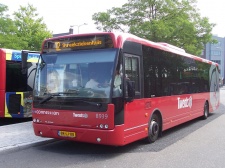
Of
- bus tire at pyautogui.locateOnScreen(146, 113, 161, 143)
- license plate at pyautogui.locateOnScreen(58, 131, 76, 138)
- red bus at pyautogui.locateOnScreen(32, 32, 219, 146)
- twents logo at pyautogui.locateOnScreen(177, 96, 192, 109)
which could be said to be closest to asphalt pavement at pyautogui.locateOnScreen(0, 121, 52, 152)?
red bus at pyautogui.locateOnScreen(32, 32, 219, 146)

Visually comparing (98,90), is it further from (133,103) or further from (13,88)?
(13,88)

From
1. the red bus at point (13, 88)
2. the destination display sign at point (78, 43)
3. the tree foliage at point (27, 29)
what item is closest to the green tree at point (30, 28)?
the tree foliage at point (27, 29)

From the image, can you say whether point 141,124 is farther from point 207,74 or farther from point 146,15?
point 146,15

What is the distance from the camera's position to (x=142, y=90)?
8039 millimetres

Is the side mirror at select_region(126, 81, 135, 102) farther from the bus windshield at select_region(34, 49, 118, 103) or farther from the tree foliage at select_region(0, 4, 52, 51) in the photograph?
the tree foliage at select_region(0, 4, 52, 51)

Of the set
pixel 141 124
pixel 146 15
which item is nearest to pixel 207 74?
pixel 146 15

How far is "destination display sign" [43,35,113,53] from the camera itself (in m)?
7.30

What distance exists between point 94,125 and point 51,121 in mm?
1245

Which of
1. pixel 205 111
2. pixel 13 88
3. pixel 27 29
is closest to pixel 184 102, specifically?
pixel 205 111

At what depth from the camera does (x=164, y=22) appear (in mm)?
20281

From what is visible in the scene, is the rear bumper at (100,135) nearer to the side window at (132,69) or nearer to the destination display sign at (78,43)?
the side window at (132,69)

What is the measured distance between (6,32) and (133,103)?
20242 mm

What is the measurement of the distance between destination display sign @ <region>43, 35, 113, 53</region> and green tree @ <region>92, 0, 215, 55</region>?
1225 cm

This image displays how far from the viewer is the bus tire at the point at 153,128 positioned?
848 cm
